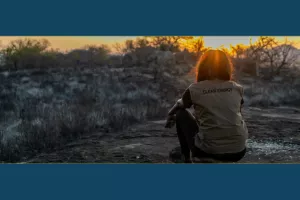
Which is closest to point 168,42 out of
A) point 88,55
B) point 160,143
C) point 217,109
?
point 88,55

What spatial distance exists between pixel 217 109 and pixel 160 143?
1353mm

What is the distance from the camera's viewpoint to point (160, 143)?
4984mm

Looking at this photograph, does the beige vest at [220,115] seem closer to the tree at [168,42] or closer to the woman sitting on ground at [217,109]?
the woman sitting on ground at [217,109]

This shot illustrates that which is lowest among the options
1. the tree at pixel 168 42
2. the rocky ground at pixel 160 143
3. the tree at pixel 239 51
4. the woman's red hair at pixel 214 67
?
the rocky ground at pixel 160 143

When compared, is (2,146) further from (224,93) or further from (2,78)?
(224,93)

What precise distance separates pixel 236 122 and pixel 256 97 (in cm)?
160

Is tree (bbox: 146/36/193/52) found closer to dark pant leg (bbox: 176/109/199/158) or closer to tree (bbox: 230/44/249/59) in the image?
tree (bbox: 230/44/249/59)

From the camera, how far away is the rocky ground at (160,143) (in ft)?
16.0

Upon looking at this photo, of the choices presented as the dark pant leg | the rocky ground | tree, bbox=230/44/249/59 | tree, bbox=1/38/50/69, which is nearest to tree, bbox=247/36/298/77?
tree, bbox=230/44/249/59

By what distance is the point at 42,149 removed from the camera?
5.04 m

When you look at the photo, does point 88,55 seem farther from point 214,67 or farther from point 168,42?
point 214,67

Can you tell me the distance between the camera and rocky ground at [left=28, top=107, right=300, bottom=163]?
4.86 metres

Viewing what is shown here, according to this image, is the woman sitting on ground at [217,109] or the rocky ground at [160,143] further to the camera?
the rocky ground at [160,143]

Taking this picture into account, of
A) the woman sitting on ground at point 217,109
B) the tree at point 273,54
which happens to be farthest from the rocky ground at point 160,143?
the woman sitting on ground at point 217,109
